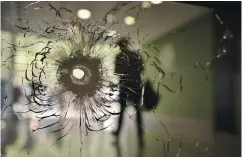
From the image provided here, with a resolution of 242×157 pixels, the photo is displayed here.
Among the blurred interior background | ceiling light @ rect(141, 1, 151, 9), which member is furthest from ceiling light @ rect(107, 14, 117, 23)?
ceiling light @ rect(141, 1, 151, 9)

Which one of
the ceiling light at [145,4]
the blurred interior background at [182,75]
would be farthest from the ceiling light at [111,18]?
the ceiling light at [145,4]

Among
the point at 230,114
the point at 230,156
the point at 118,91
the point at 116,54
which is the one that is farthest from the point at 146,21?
the point at 230,156

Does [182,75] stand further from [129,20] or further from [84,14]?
[84,14]

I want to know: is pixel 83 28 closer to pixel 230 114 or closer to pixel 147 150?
pixel 147 150

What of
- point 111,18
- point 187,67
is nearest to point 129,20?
point 111,18

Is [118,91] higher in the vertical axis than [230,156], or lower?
higher

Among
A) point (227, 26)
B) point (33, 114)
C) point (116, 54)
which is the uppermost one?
point (227, 26)
